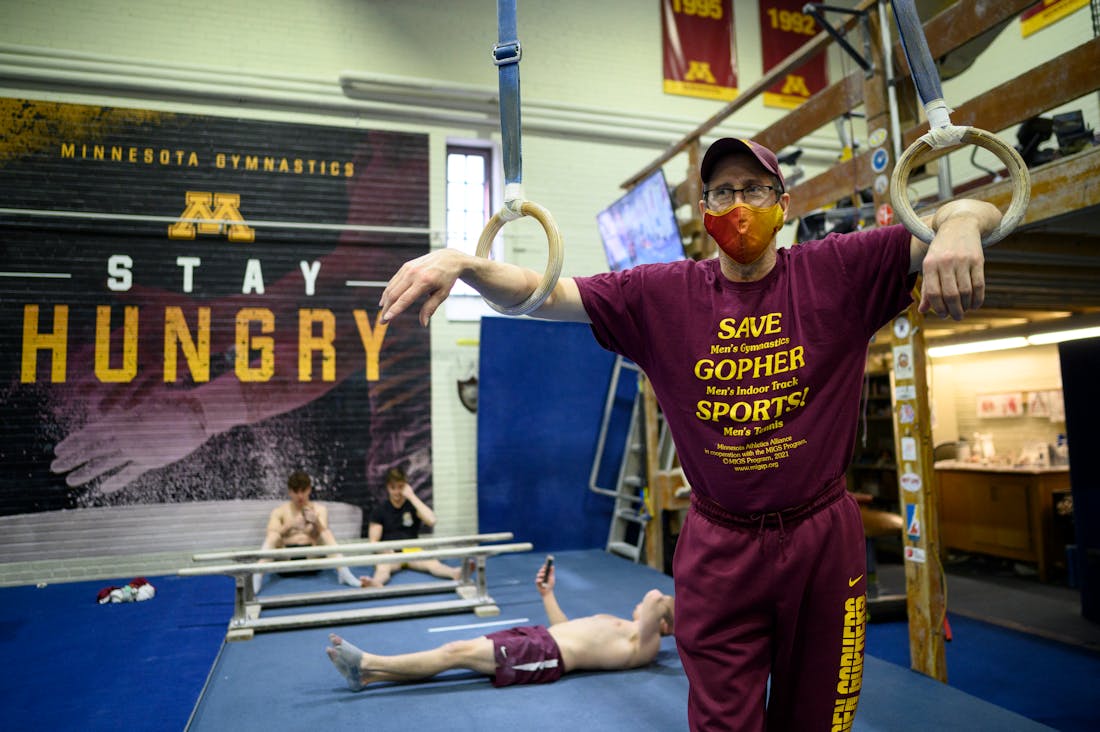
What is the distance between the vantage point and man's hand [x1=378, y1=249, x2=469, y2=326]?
1265 mm

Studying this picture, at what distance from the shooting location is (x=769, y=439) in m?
1.45

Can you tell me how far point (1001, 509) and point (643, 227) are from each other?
4.21 meters

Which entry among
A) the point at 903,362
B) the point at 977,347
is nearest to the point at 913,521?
the point at 903,362

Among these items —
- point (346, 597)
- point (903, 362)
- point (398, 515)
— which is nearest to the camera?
point (903, 362)

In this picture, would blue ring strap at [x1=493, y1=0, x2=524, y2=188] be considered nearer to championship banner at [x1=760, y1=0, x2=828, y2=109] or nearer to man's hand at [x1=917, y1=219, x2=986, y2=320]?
man's hand at [x1=917, y1=219, x2=986, y2=320]

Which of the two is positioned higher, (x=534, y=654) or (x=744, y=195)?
(x=744, y=195)

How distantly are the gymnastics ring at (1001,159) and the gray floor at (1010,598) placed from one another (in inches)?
164

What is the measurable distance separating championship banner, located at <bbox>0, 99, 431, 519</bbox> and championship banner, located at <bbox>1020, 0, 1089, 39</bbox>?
6301mm

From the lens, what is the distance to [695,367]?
1.53 metres

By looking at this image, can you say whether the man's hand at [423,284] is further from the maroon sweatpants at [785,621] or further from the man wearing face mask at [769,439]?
the maroon sweatpants at [785,621]

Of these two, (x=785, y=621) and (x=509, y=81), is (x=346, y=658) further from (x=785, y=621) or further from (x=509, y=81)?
(x=509, y=81)

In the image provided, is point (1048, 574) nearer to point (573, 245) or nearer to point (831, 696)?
point (573, 245)

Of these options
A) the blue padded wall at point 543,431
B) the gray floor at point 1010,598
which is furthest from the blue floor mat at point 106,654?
the gray floor at point 1010,598

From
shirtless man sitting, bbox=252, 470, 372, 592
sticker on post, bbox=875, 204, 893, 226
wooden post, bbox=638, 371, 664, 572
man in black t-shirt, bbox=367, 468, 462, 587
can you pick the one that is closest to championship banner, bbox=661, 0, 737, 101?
wooden post, bbox=638, 371, 664, 572
